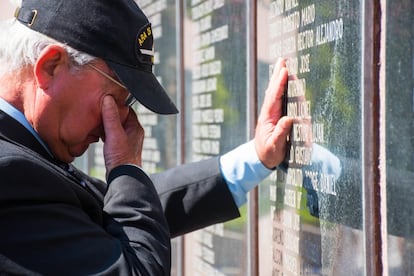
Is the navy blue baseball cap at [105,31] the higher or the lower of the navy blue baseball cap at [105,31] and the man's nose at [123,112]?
the higher

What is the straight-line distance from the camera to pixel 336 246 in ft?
7.86

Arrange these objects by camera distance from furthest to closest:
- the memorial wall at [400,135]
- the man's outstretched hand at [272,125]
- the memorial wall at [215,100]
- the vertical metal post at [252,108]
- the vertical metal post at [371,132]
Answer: the memorial wall at [215,100], the vertical metal post at [252,108], the man's outstretched hand at [272,125], the vertical metal post at [371,132], the memorial wall at [400,135]

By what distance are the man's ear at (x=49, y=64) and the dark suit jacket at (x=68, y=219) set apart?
0.12 m

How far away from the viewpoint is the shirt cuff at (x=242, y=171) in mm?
2748

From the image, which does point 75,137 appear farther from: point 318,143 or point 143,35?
point 318,143

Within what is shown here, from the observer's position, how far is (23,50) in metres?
2.15

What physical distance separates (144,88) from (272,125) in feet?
1.98

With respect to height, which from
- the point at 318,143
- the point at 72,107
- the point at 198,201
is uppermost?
the point at 72,107

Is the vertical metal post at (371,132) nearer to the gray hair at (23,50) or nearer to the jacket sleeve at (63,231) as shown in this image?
the jacket sleeve at (63,231)

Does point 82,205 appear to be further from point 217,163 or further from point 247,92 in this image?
point 247,92

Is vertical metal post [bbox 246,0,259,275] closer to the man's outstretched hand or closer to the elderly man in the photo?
the man's outstretched hand

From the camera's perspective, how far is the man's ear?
6.91ft

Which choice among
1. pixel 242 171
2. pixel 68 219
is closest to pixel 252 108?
pixel 242 171

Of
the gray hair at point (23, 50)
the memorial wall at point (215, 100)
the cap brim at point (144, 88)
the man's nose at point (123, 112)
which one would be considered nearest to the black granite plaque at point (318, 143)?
the memorial wall at point (215, 100)
